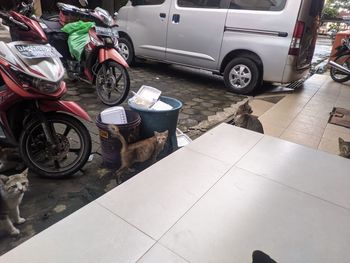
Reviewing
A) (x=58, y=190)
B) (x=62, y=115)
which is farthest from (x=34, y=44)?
(x=58, y=190)

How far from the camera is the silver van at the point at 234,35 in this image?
370 centimetres

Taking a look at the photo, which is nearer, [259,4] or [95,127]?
[95,127]

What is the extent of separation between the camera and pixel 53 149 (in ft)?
6.08

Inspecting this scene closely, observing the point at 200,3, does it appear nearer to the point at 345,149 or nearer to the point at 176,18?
A: the point at 176,18

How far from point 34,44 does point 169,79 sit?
10.1 feet

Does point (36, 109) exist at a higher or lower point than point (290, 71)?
lower

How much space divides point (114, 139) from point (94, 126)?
94 cm

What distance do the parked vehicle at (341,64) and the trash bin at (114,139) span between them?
4777mm

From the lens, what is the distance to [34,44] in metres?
1.83

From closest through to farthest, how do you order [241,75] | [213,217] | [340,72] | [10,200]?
[213,217] < [10,200] < [241,75] < [340,72]

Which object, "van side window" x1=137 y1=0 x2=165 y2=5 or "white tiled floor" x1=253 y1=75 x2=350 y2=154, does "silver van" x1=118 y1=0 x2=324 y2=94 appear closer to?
"van side window" x1=137 y1=0 x2=165 y2=5

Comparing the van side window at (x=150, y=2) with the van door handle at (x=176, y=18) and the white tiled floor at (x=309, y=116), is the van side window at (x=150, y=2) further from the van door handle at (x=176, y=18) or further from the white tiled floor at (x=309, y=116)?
the white tiled floor at (x=309, y=116)

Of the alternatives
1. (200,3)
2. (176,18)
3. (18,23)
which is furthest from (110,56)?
(200,3)

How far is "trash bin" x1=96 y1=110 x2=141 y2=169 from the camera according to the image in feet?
6.24
